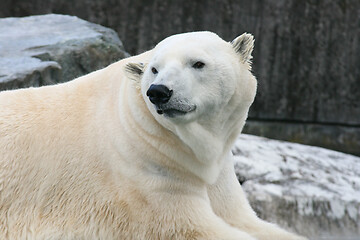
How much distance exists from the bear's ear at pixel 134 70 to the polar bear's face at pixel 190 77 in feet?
0.25

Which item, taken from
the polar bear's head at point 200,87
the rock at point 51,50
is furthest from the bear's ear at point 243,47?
the rock at point 51,50

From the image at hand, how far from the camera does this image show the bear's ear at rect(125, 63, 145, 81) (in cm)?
333

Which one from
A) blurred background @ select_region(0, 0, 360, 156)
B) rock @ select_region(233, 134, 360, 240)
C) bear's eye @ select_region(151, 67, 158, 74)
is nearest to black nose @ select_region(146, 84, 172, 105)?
bear's eye @ select_region(151, 67, 158, 74)

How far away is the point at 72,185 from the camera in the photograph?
11.6 feet

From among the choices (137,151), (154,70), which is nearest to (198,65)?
(154,70)

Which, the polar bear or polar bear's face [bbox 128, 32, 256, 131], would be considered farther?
the polar bear

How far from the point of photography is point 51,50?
581cm

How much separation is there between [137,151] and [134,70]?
1.38ft

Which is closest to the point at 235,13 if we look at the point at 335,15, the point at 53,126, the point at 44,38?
the point at 335,15

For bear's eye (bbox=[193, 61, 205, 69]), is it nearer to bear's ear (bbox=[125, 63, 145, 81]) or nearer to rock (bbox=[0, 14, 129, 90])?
bear's ear (bbox=[125, 63, 145, 81])

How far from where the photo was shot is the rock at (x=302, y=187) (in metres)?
4.41

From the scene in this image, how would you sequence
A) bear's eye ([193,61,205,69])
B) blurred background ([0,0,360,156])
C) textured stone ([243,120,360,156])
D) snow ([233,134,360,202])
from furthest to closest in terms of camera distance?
textured stone ([243,120,360,156])
blurred background ([0,0,360,156])
snow ([233,134,360,202])
bear's eye ([193,61,205,69])

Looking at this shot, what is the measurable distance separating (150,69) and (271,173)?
75.7 inches

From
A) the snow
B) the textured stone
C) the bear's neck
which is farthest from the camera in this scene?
the textured stone
